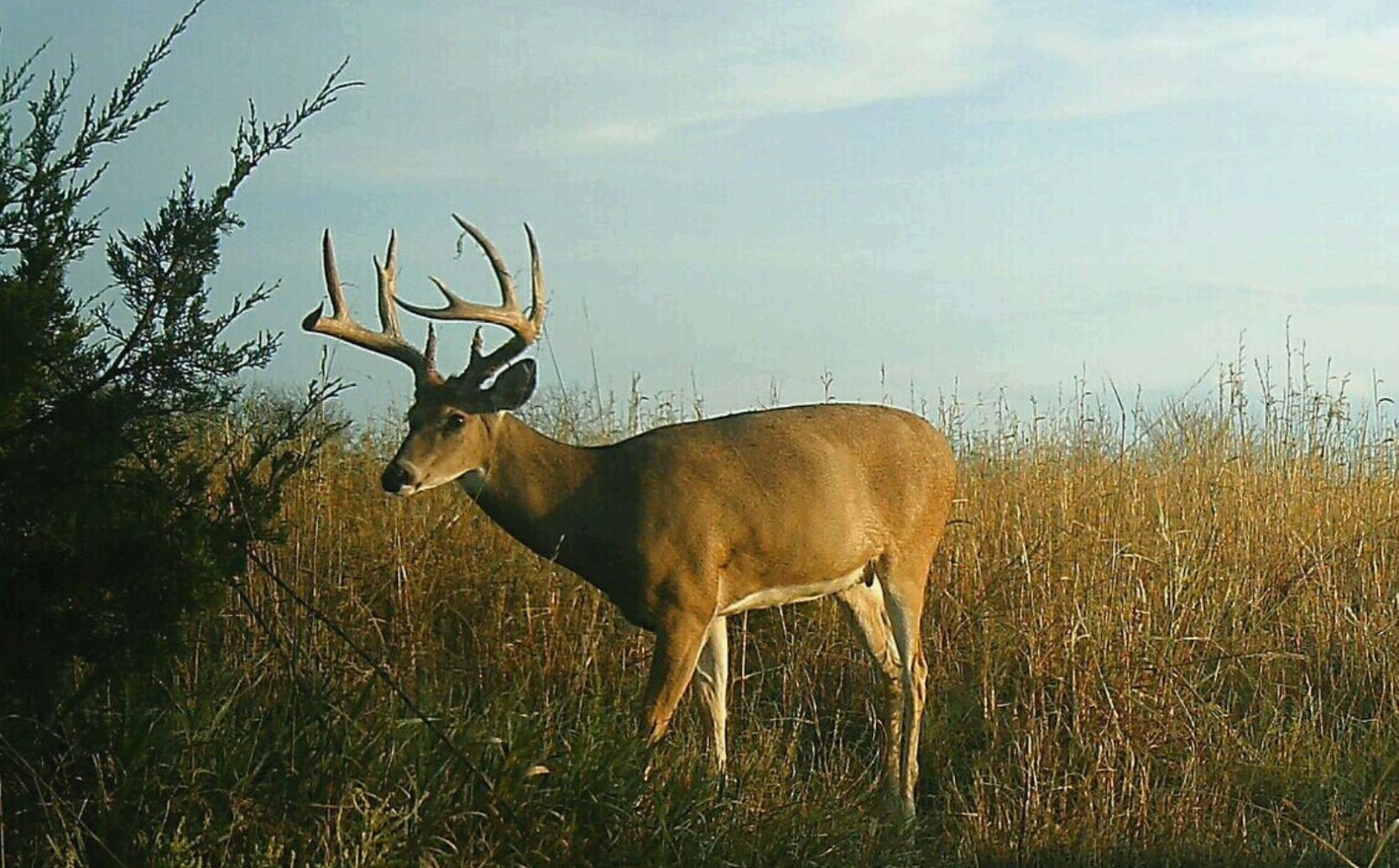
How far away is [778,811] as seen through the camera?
19.3ft

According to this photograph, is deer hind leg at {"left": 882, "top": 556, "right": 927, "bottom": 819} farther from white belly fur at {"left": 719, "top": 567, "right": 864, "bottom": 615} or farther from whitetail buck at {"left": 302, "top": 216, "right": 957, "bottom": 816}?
white belly fur at {"left": 719, "top": 567, "right": 864, "bottom": 615}

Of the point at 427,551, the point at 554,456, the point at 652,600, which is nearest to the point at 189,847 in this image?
the point at 652,600

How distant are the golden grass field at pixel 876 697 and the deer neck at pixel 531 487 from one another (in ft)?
2.01

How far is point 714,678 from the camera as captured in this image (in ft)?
27.5

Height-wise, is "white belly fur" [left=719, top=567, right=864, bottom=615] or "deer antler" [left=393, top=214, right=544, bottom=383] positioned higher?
"deer antler" [left=393, top=214, right=544, bottom=383]

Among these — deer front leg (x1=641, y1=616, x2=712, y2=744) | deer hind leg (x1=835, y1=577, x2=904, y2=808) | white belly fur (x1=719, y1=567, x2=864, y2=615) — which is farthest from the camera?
deer hind leg (x1=835, y1=577, x2=904, y2=808)

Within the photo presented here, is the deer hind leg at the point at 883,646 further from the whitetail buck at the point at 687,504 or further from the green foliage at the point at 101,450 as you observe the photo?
the green foliage at the point at 101,450

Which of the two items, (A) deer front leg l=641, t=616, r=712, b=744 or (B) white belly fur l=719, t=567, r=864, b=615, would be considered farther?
(B) white belly fur l=719, t=567, r=864, b=615

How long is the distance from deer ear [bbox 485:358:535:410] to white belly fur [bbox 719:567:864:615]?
135 centimetres

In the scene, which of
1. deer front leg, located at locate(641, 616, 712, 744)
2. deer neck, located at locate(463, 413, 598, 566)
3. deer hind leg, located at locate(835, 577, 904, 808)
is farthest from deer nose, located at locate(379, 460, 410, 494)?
deer hind leg, located at locate(835, 577, 904, 808)

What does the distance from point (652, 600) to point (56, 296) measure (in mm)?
3183

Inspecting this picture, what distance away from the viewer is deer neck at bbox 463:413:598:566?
26.8 ft

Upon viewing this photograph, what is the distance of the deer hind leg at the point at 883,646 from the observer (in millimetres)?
8281

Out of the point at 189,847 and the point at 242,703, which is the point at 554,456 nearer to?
the point at 242,703
